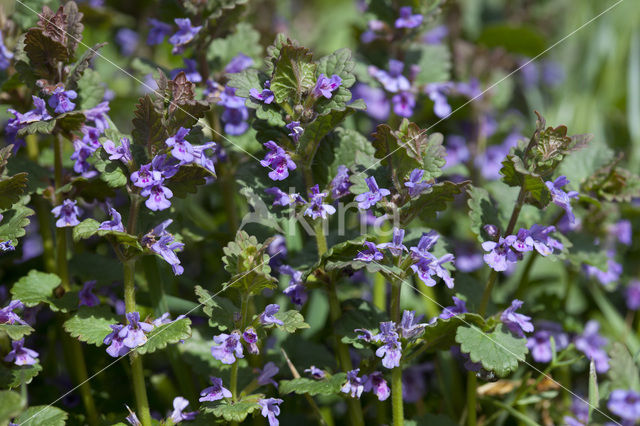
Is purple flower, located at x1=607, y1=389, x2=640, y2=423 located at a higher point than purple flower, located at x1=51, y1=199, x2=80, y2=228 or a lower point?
lower

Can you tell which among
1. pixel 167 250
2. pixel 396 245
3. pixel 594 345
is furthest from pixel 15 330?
pixel 594 345

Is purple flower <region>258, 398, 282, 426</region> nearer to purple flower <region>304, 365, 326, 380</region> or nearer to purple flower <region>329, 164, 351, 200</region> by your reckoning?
purple flower <region>304, 365, 326, 380</region>

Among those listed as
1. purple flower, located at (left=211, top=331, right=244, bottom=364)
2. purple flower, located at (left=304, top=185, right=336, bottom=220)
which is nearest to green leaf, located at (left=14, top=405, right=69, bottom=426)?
purple flower, located at (left=211, top=331, right=244, bottom=364)

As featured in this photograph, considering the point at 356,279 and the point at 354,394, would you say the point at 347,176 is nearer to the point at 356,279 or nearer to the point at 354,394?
the point at 354,394

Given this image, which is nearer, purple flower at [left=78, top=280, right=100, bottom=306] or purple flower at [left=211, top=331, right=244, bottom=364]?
purple flower at [left=211, top=331, right=244, bottom=364]

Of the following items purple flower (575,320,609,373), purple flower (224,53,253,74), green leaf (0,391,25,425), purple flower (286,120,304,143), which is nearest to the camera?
green leaf (0,391,25,425)

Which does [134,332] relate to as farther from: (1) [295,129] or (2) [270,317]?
(1) [295,129]
